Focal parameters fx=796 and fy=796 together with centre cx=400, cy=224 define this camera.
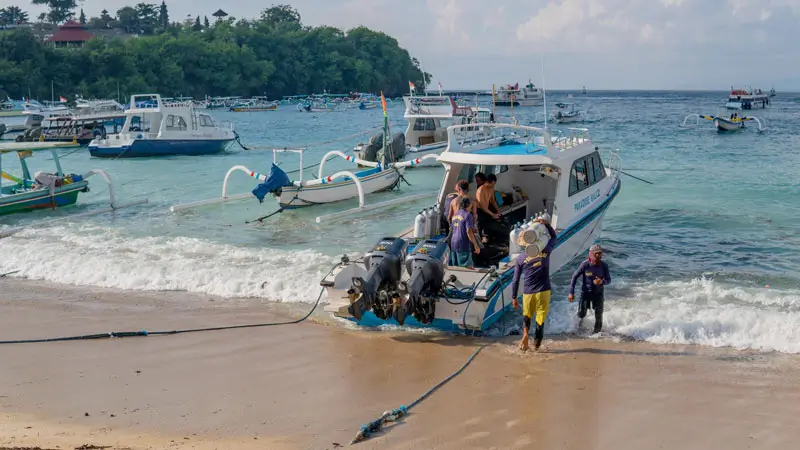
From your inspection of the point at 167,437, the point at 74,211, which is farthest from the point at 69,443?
the point at 74,211

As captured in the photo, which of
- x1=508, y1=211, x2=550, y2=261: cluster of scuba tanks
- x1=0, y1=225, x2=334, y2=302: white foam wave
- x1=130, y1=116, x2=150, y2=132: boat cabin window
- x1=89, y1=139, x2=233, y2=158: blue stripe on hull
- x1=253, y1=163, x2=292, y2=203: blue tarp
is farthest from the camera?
x1=130, y1=116, x2=150, y2=132: boat cabin window

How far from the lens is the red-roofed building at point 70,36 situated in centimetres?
12838

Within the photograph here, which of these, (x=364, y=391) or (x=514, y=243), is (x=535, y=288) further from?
(x=364, y=391)

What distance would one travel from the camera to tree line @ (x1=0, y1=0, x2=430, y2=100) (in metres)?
101

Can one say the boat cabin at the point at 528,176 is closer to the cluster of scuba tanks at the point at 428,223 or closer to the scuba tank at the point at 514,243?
the cluster of scuba tanks at the point at 428,223

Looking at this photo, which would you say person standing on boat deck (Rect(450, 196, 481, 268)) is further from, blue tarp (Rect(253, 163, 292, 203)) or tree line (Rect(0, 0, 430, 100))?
tree line (Rect(0, 0, 430, 100))

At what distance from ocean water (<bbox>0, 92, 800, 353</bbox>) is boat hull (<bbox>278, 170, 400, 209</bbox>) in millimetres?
285

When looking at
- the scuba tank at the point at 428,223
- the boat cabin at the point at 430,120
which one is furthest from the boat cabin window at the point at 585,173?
the boat cabin at the point at 430,120

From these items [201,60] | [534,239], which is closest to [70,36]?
[201,60]

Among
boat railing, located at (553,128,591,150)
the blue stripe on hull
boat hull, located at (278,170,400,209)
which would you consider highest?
boat railing, located at (553,128,591,150)

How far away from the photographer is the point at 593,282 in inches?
405

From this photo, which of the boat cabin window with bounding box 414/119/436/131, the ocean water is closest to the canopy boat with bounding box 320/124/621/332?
the ocean water

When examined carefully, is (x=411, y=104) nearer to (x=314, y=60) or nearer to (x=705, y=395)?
(x=705, y=395)

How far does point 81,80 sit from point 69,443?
108239 mm
